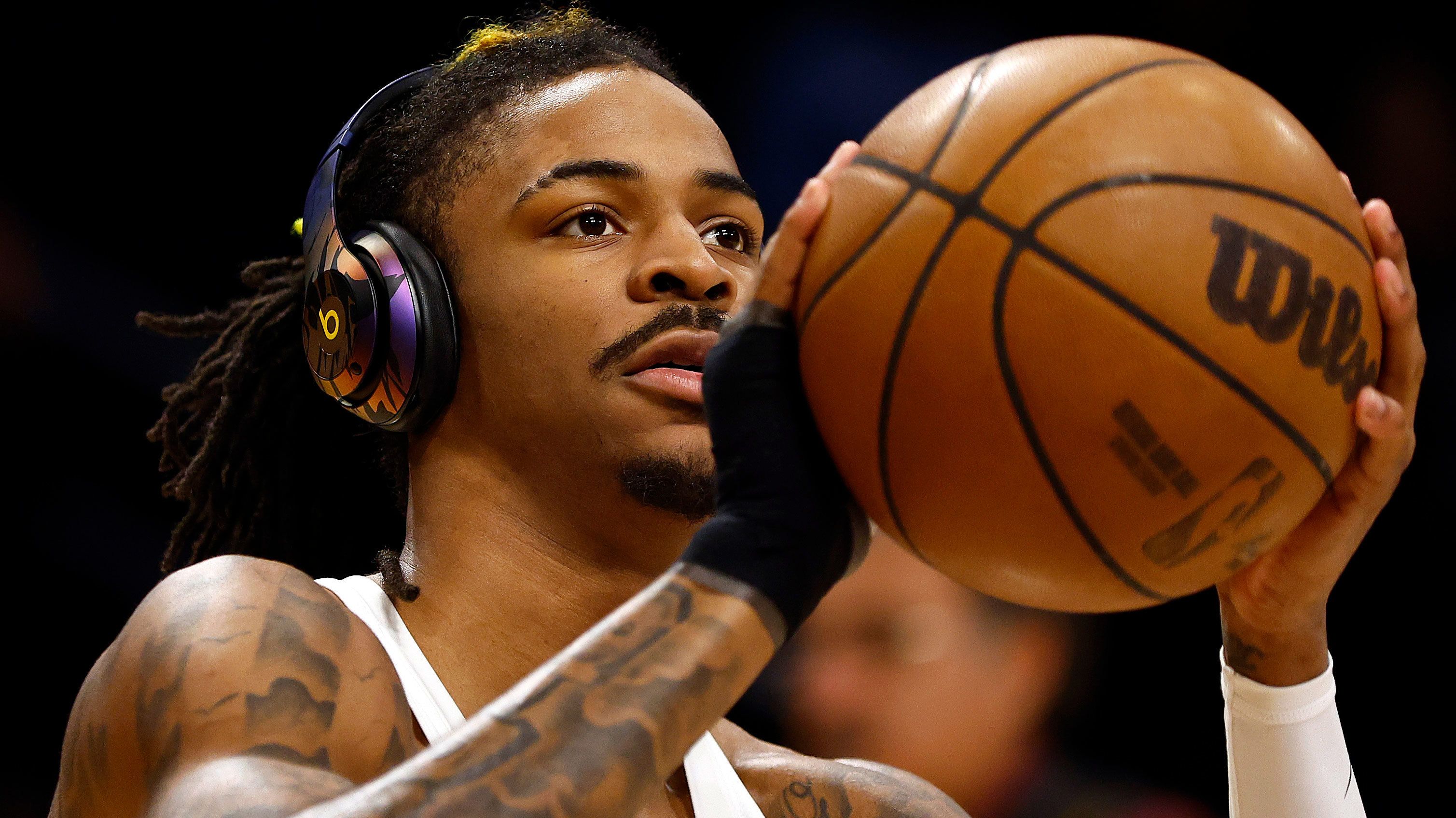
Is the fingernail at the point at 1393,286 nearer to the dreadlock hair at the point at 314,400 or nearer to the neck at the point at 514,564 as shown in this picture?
the neck at the point at 514,564

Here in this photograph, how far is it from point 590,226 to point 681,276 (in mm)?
211

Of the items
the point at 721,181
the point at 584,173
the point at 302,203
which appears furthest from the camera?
the point at 302,203

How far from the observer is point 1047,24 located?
3771 mm

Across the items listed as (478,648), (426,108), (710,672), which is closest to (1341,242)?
(710,672)

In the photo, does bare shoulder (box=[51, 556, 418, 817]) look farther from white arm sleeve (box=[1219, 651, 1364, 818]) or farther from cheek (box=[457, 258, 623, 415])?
white arm sleeve (box=[1219, 651, 1364, 818])

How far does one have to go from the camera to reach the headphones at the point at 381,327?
1961 millimetres

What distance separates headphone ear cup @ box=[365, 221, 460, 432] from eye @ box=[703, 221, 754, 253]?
0.48 metres

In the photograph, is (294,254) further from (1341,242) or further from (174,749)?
(1341,242)

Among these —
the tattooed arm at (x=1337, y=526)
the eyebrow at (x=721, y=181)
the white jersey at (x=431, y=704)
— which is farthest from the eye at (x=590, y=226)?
the tattooed arm at (x=1337, y=526)

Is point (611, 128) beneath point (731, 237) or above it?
above

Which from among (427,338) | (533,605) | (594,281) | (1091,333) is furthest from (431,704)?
(1091,333)

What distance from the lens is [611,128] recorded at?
2.09 m

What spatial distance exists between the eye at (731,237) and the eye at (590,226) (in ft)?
0.65

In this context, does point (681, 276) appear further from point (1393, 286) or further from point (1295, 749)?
point (1295, 749)
